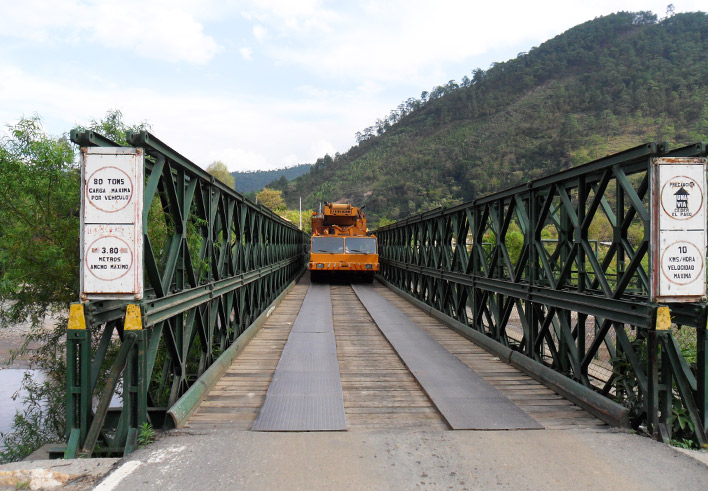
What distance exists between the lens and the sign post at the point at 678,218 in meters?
4.27

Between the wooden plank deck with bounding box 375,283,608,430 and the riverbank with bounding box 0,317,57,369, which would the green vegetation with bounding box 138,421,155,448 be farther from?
the riverbank with bounding box 0,317,57,369

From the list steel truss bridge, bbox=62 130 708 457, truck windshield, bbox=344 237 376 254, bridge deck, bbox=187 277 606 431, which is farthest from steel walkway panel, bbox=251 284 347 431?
truck windshield, bbox=344 237 376 254

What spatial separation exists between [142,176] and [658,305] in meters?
4.89

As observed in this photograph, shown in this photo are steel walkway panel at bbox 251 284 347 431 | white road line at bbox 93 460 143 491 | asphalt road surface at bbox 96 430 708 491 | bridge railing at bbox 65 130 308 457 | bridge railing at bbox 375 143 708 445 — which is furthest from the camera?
steel walkway panel at bbox 251 284 347 431

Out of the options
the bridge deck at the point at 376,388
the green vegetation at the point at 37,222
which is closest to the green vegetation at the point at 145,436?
the bridge deck at the point at 376,388

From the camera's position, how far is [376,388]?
596 cm

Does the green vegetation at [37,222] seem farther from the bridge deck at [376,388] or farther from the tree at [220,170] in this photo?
the tree at [220,170]

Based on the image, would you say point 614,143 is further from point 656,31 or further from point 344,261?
point 344,261

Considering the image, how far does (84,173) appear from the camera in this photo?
4.07 m

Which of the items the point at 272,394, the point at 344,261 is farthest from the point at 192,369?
the point at 344,261

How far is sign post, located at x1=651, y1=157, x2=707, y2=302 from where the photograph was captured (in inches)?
168

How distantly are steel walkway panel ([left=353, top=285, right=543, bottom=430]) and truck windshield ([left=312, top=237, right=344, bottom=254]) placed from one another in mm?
11164

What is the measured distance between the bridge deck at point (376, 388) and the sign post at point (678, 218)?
1562mm

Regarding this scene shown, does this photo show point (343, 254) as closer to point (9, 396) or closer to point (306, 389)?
point (9, 396)
